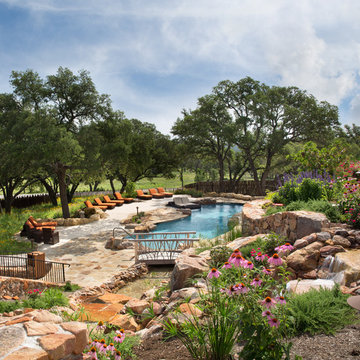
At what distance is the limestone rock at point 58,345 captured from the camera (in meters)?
2.67

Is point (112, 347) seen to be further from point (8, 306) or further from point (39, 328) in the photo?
point (8, 306)

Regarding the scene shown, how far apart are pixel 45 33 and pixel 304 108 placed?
20.2 m

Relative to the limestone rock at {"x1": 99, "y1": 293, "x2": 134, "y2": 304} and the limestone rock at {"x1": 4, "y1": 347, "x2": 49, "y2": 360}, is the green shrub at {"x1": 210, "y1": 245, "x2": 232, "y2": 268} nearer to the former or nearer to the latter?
the limestone rock at {"x1": 99, "y1": 293, "x2": 134, "y2": 304}

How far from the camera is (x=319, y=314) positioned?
3.08 metres

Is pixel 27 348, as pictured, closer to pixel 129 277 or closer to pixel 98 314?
pixel 98 314

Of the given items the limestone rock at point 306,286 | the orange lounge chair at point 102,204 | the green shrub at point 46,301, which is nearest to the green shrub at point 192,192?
the orange lounge chair at point 102,204

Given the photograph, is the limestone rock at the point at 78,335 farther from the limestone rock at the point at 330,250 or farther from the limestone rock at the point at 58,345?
the limestone rock at the point at 330,250

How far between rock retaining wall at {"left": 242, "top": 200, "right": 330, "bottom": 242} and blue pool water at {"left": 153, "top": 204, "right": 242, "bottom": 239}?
17.8ft

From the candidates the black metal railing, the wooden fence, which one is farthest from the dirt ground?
the wooden fence

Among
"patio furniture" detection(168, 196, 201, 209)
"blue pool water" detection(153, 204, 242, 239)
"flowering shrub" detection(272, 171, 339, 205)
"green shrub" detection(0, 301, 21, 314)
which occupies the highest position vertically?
A: "flowering shrub" detection(272, 171, 339, 205)

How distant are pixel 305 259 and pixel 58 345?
3986mm

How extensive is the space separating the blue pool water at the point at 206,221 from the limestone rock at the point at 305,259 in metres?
8.23

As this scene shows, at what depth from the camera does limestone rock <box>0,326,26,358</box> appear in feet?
8.58

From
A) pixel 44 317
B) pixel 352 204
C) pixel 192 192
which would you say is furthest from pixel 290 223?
pixel 192 192
